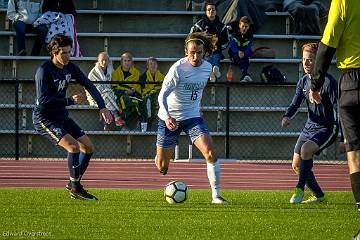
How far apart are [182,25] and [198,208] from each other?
11.5m

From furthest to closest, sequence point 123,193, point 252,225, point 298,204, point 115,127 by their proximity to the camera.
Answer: point 115,127 → point 123,193 → point 298,204 → point 252,225

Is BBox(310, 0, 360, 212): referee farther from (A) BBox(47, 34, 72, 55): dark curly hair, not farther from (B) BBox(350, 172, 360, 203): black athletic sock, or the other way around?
(A) BBox(47, 34, 72, 55): dark curly hair

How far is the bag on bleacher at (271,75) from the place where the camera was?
20938 mm

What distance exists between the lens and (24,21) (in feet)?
70.6

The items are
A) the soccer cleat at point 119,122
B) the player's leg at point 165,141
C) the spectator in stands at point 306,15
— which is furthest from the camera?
the spectator in stands at point 306,15

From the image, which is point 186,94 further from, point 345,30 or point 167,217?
point 345,30

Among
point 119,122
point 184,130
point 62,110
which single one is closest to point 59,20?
point 119,122

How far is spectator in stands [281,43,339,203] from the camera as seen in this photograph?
1279 cm

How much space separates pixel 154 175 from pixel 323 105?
4741 millimetres

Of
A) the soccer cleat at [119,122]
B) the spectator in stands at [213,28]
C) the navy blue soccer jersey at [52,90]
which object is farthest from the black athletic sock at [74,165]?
the spectator in stands at [213,28]

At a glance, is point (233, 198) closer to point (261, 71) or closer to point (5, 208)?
point (5, 208)

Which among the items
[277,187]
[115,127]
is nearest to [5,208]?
[277,187]

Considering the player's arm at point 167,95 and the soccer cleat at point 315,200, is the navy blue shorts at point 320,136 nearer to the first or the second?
the soccer cleat at point 315,200

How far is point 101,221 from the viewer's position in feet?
34.4
